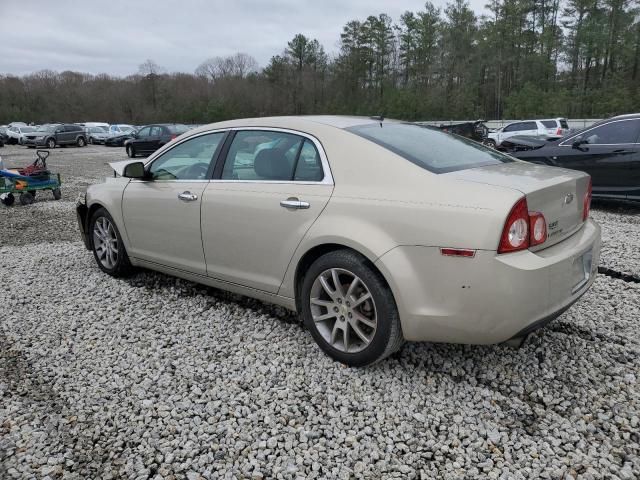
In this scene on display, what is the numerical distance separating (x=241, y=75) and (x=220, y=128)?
260 ft

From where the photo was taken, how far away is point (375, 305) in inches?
111

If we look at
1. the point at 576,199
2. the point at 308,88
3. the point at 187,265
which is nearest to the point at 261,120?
the point at 187,265

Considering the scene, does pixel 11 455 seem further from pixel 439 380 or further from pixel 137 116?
pixel 137 116

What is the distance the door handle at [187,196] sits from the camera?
381cm

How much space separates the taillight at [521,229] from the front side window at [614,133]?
249 inches

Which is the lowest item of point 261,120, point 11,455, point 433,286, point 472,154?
point 11,455

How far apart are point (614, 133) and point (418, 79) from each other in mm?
56005

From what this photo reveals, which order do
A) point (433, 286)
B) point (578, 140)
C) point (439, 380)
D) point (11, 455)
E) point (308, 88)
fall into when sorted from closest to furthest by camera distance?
point (11, 455), point (433, 286), point (439, 380), point (578, 140), point (308, 88)

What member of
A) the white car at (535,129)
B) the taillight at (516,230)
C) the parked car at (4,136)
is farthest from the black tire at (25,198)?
the parked car at (4,136)

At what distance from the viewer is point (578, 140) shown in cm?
822

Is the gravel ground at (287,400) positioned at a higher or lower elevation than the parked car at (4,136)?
lower

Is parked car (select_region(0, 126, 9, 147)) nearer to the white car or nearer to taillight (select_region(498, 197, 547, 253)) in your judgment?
the white car

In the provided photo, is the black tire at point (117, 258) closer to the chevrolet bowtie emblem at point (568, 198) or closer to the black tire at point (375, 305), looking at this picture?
the black tire at point (375, 305)

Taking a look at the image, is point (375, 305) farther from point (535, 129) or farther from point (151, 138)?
point (151, 138)
